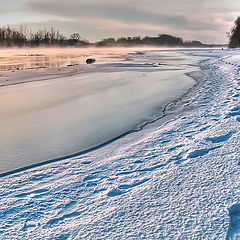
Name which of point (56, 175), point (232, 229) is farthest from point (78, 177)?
point (232, 229)

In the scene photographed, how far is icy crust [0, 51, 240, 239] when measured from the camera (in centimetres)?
195

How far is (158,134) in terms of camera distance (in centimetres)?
429

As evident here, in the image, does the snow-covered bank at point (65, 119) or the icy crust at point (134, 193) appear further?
the snow-covered bank at point (65, 119)

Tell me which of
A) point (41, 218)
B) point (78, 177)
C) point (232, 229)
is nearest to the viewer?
point (232, 229)

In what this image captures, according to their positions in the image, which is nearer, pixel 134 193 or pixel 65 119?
pixel 134 193

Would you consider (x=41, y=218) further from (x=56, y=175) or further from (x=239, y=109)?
(x=239, y=109)

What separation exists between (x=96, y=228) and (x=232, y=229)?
105cm

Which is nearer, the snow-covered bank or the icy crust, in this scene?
the icy crust

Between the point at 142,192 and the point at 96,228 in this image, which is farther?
the point at 142,192

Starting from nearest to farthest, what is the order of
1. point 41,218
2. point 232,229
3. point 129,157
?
point 232,229
point 41,218
point 129,157

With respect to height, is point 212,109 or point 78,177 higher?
point 212,109

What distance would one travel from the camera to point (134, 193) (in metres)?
2.46

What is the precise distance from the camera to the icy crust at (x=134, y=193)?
Answer: 1.95 metres

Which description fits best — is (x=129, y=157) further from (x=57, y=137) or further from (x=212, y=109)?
(x=212, y=109)
